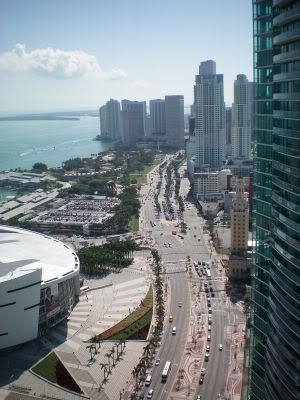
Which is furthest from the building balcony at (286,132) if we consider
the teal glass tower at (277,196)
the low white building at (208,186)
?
the low white building at (208,186)

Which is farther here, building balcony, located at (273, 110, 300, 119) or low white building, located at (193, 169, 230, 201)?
low white building, located at (193, 169, 230, 201)

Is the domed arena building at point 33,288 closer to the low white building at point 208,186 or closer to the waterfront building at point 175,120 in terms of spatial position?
the low white building at point 208,186

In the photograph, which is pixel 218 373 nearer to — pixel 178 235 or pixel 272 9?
pixel 272 9

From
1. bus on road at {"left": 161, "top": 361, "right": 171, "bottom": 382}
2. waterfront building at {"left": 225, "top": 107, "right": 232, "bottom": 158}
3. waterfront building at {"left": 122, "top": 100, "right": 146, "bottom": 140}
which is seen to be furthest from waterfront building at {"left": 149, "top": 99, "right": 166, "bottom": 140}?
bus on road at {"left": 161, "top": 361, "right": 171, "bottom": 382}

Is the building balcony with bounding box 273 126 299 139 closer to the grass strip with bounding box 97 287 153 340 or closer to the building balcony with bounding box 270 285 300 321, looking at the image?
the building balcony with bounding box 270 285 300 321

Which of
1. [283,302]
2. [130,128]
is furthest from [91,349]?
[130,128]

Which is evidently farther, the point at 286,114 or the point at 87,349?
the point at 87,349

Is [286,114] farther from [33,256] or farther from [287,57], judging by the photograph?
[33,256]

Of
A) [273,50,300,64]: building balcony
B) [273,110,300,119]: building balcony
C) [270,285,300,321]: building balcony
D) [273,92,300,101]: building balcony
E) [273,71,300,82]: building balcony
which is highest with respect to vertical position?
[273,50,300,64]: building balcony
